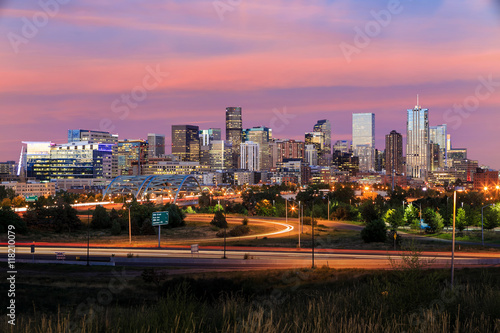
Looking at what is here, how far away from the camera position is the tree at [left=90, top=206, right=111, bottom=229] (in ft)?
281

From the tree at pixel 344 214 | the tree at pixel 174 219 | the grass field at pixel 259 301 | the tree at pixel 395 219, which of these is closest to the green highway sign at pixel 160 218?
the tree at pixel 174 219

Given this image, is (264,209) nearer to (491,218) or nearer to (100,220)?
(100,220)

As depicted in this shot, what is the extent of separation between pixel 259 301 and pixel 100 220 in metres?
68.6

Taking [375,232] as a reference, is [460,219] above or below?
above

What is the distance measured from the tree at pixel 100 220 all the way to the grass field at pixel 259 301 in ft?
134

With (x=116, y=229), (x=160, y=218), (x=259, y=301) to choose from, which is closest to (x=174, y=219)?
(x=116, y=229)

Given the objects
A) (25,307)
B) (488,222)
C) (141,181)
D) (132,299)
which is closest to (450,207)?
(488,222)

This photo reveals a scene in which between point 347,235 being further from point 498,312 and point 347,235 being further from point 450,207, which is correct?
point 498,312

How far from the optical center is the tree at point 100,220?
281 feet

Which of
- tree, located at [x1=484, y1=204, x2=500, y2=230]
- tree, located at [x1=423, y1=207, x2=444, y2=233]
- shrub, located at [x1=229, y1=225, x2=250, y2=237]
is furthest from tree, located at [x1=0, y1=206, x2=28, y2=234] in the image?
tree, located at [x1=484, y1=204, x2=500, y2=230]

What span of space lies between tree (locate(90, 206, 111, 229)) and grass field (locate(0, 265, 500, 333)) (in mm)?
40759

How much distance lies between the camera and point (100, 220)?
86.1 metres

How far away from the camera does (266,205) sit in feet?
391

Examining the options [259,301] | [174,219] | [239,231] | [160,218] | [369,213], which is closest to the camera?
[259,301]
